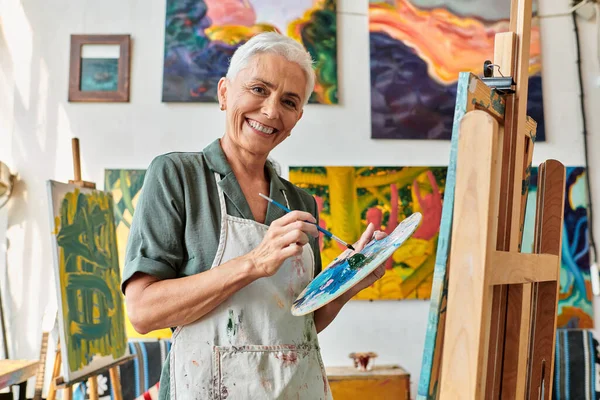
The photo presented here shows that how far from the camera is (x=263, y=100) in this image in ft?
4.80

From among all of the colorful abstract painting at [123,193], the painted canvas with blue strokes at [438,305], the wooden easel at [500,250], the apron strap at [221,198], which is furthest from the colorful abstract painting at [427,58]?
the painted canvas with blue strokes at [438,305]

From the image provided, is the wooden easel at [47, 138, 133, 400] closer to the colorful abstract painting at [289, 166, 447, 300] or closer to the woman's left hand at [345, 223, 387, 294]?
the colorful abstract painting at [289, 166, 447, 300]

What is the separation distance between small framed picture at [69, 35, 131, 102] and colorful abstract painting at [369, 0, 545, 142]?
1.58 metres

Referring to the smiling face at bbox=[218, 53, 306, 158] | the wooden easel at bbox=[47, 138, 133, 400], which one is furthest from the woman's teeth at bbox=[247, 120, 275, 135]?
the wooden easel at bbox=[47, 138, 133, 400]

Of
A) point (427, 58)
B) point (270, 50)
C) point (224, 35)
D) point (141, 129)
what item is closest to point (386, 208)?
point (427, 58)

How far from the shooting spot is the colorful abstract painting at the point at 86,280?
2.51 m

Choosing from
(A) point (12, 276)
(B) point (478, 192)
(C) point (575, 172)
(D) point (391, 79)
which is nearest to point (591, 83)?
(C) point (575, 172)

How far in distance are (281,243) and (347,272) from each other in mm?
183

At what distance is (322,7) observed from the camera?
149 inches

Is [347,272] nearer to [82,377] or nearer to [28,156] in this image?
[82,377]

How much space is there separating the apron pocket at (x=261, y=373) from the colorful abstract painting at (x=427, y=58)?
2509mm

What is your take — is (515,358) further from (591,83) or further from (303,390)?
(591,83)

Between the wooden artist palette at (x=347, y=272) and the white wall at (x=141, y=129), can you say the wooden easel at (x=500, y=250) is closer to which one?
the wooden artist palette at (x=347, y=272)

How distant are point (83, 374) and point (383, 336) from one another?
71.6 inches
